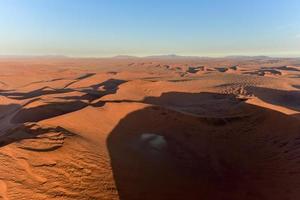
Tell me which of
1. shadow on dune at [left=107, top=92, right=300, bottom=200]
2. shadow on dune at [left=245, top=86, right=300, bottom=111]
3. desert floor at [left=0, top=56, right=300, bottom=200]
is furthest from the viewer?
shadow on dune at [left=245, top=86, right=300, bottom=111]

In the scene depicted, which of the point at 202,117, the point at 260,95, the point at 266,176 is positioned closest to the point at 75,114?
the point at 202,117

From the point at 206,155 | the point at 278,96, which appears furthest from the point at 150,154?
the point at 278,96

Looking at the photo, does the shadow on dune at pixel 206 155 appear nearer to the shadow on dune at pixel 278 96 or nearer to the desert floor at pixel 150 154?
the desert floor at pixel 150 154

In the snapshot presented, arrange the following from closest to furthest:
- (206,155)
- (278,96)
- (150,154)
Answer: (150,154)
(206,155)
(278,96)

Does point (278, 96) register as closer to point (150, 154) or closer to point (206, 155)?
point (206, 155)

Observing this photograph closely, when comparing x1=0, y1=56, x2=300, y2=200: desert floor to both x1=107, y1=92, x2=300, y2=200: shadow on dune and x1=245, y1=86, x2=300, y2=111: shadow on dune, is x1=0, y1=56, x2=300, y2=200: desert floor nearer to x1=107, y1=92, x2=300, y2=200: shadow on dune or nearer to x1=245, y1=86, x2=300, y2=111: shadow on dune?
x1=107, y1=92, x2=300, y2=200: shadow on dune

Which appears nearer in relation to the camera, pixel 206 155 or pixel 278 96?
pixel 206 155

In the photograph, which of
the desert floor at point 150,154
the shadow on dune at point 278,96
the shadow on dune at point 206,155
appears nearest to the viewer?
the desert floor at point 150,154

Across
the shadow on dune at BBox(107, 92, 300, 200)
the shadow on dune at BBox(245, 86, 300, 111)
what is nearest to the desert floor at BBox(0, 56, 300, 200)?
the shadow on dune at BBox(107, 92, 300, 200)

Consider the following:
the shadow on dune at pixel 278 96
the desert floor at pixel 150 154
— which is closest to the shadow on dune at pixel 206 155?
the desert floor at pixel 150 154
